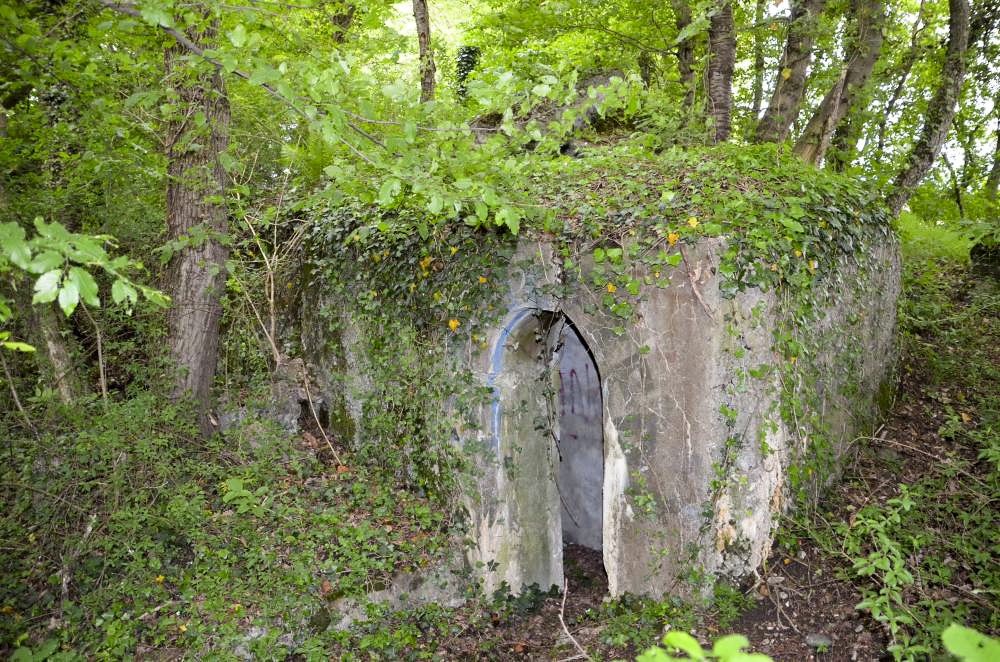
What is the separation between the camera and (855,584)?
4645 millimetres

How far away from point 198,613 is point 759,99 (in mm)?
10665

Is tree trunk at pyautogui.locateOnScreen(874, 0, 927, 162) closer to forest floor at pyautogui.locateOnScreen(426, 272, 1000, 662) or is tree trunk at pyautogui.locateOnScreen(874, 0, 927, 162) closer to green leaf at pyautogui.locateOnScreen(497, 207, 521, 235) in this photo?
forest floor at pyautogui.locateOnScreen(426, 272, 1000, 662)

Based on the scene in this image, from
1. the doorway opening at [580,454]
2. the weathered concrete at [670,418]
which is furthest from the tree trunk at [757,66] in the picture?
the doorway opening at [580,454]

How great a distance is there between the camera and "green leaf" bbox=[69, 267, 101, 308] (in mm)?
2004

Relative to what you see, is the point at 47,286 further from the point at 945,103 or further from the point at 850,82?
the point at 945,103

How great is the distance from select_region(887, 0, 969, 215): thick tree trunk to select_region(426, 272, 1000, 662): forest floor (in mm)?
3065

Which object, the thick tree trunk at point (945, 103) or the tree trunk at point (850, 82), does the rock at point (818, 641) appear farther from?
the thick tree trunk at point (945, 103)

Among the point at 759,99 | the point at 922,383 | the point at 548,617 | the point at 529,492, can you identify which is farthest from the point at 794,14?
the point at 548,617

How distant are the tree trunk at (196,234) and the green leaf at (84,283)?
11.6 feet

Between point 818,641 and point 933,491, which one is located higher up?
point 933,491

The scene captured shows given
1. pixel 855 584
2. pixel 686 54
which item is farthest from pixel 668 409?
pixel 686 54

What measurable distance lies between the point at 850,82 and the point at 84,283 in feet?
27.2

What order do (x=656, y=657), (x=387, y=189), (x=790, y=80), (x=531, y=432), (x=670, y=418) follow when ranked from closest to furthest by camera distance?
(x=656, y=657) < (x=387, y=189) < (x=670, y=418) < (x=531, y=432) < (x=790, y=80)

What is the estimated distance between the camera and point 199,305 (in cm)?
594
